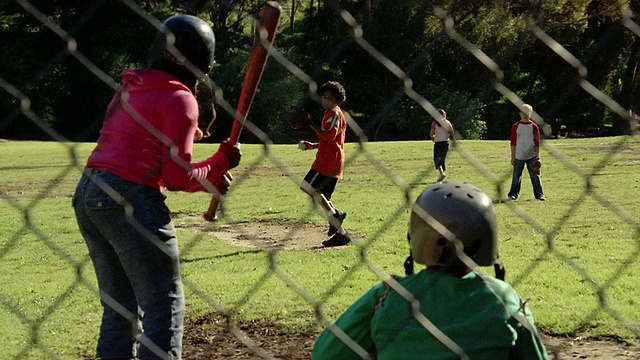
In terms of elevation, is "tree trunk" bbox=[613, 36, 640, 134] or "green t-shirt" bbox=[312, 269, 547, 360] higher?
"green t-shirt" bbox=[312, 269, 547, 360]

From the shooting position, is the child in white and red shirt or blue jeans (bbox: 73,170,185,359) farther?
the child in white and red shirt

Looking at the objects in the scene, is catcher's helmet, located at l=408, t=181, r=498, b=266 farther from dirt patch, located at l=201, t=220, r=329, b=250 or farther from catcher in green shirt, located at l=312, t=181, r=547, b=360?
dirt patch, located at l=201, t=220, r=329, b=250

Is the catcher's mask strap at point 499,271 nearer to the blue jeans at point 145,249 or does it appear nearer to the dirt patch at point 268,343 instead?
the blue jeans at point 145,249

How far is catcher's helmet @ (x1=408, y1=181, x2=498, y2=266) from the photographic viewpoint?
2830 mm

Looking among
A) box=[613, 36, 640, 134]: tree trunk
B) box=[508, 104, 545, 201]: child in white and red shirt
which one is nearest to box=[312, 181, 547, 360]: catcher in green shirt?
box=[613, 36, 640, 134]: tree trunk

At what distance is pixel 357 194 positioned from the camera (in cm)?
1464

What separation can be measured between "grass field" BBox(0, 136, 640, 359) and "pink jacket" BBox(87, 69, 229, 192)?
1.25 ft

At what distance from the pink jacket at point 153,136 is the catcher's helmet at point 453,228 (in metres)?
1.05

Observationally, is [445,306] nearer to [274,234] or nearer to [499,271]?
[499,271]

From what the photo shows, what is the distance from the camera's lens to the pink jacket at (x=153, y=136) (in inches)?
143

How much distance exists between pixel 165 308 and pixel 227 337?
6.64 ft

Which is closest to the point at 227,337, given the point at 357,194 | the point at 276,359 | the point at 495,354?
the point at 276,359

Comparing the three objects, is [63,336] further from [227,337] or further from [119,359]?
[119,359]

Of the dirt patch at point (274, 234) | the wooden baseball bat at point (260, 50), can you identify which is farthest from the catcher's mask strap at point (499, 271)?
the dirt patch at point (274, 234)
